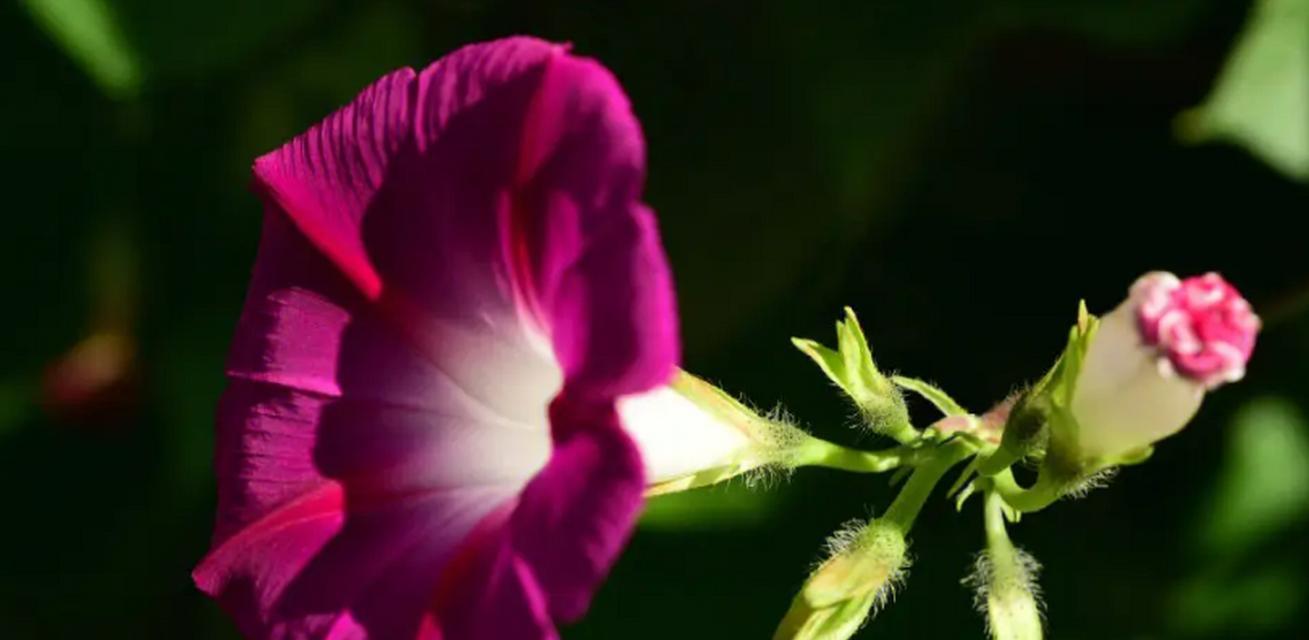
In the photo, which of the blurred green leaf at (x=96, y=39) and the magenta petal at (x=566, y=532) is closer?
the magenta petal at (x=566, y=532)

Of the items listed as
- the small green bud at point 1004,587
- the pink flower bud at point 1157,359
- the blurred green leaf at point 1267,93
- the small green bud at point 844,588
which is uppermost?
the blurred green leaf at point 1267,93

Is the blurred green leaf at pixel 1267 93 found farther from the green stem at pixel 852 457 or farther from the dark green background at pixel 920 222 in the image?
the green stem at pixel 852 457

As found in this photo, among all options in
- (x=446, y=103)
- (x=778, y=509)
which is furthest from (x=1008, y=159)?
(x=446, y=103)

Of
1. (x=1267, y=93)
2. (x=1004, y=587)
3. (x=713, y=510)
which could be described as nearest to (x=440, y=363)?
(x=1004, y=587)

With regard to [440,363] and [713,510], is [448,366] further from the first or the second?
[713,510]

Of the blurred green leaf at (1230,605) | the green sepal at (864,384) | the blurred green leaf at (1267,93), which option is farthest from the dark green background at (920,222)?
the green sepal at (864,384)

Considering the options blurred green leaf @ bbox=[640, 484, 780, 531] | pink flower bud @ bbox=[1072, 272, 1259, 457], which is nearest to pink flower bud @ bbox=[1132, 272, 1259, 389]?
pink flower bud @ bbox=[1072, 272, 1259, 457]

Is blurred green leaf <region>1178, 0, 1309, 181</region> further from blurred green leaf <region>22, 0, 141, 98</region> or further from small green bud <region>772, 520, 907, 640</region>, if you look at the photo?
blurred green leaf <region>22, 0, 141, 98</region>
